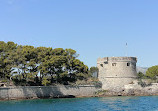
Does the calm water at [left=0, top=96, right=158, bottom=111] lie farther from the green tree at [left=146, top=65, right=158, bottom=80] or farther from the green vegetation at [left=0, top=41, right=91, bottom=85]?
the green tree at [left=146, top=65, right=158, bottom=80]

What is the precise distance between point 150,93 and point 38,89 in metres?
18.1

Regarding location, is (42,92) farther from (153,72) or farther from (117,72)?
(153,72)

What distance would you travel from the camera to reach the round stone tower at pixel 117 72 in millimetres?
42500

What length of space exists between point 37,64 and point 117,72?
13244 millimetres

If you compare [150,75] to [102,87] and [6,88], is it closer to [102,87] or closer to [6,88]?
[102,87]

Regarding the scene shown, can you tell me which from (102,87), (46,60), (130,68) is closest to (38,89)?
(46,60)

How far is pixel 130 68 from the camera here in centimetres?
4316

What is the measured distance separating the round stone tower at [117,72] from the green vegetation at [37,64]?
3892mm

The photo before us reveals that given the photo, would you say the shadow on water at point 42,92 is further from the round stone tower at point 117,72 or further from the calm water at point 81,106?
the round stone tower at point 117,72

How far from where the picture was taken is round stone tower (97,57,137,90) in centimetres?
4250

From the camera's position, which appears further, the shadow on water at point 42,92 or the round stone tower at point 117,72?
the round stone tower at point 117,72

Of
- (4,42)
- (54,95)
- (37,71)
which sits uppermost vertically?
(4,42)

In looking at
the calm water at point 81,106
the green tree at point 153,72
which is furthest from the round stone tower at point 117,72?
the calm water at point 81,106

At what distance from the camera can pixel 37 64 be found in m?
38.0
